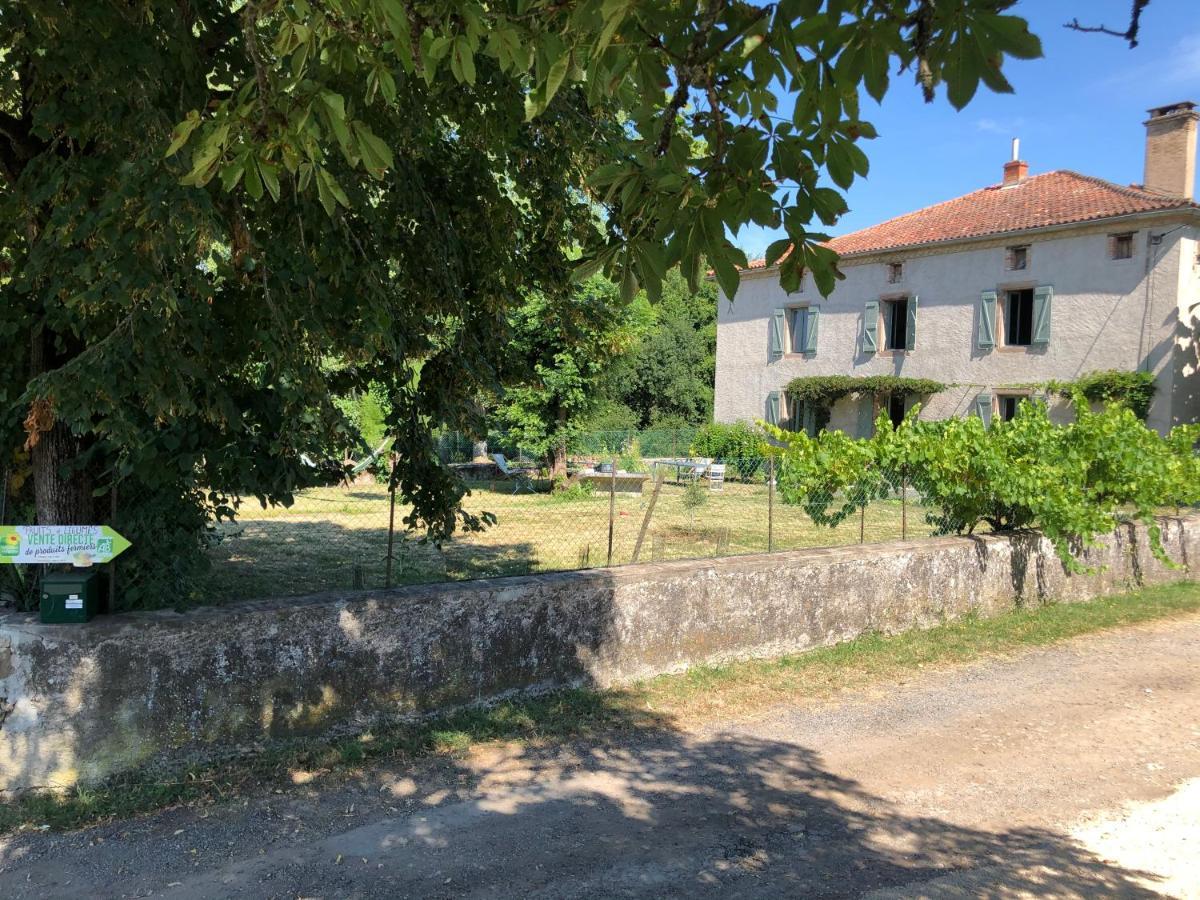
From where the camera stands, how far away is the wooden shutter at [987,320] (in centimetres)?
2303

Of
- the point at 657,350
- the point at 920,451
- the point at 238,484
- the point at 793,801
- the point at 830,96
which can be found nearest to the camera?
the point at 830,96

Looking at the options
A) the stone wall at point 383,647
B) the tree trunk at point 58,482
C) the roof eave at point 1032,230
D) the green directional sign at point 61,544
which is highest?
the roof eave at point 1032,230

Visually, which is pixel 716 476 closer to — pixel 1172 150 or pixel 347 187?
pixel 1172 150

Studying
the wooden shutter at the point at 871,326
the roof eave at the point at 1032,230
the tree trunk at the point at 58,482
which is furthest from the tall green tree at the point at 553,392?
the tree trunk at the point at 58,482

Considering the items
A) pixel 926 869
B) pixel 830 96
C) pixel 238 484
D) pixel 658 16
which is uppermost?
pixel 658 16

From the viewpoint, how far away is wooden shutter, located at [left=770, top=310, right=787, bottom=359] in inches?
1120

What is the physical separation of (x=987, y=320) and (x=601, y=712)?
810 inches

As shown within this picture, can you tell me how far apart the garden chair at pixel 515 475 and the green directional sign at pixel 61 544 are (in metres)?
16.5

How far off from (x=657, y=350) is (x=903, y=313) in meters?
16.0

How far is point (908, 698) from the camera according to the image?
650cm

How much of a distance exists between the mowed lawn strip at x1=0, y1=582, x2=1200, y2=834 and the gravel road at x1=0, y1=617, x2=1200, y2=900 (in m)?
0.17

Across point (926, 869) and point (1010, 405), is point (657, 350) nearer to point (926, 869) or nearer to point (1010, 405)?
point (1010, 405)

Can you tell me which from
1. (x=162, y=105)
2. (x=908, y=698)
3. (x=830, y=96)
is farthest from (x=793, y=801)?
(x=162, y=105)

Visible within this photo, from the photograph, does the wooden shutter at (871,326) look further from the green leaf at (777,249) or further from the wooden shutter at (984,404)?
the green leaf at (777,249)
